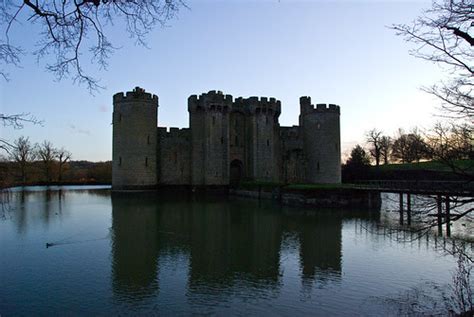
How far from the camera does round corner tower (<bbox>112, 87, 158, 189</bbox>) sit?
26516 millimetres

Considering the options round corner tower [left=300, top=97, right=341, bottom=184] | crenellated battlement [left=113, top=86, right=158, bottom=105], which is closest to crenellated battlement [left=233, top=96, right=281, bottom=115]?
round corner tower [left=300, top=97, right=341, bottom=184]

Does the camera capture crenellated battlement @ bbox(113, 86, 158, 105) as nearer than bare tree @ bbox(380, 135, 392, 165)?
Yes

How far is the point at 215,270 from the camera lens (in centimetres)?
794

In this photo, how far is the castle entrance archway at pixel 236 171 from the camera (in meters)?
30.9

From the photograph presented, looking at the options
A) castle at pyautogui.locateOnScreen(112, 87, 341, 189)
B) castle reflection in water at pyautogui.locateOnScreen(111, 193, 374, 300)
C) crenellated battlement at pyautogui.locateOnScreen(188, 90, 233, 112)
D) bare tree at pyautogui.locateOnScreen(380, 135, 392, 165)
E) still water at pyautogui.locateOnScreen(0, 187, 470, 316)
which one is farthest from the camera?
bare tree at pyautogui.locateOnScreen(380, 135, 392, 165)

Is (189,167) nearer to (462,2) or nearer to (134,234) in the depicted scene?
(134,234)

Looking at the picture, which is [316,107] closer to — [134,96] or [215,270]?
[134,96]

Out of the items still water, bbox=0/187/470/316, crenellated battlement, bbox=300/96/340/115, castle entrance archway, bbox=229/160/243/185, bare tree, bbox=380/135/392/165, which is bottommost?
still water, bbox=0/187/470/316

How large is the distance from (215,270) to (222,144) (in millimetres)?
21475

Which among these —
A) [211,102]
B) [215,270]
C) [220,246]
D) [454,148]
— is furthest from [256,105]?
[454,148]

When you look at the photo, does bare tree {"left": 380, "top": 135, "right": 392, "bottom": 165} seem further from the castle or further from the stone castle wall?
the stone castle wall

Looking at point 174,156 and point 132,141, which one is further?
point 174,156

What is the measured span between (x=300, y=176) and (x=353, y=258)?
2231 cm

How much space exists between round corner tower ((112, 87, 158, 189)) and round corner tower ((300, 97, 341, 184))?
40.9 ft
